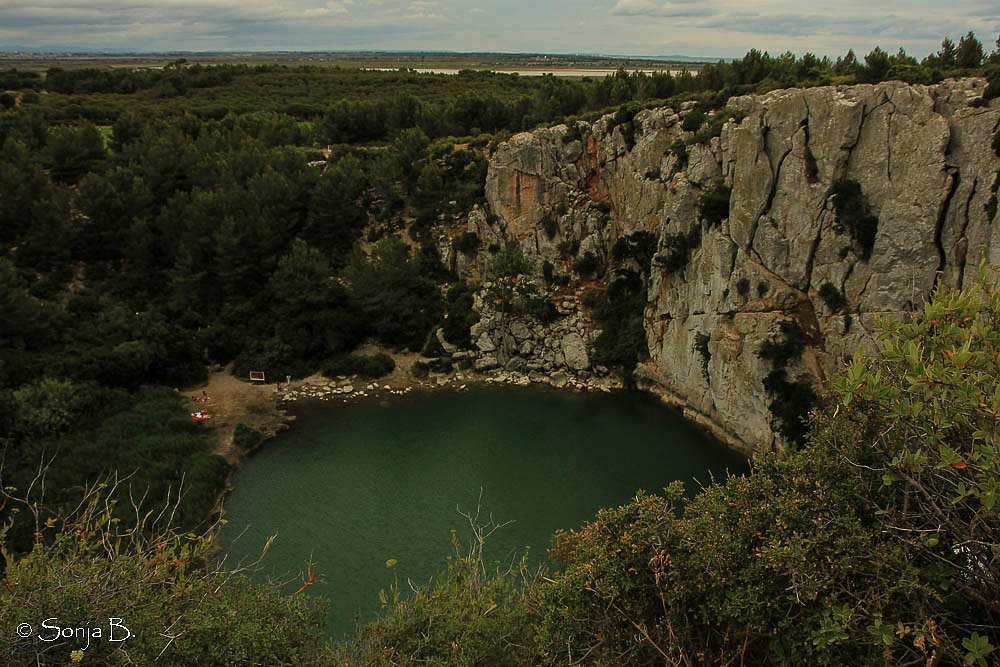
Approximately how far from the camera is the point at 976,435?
6715 mm

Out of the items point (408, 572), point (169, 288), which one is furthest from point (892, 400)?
point (169, 288)

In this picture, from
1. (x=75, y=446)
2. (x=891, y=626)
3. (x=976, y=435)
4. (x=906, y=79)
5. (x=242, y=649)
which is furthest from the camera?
(x=906, y=79)

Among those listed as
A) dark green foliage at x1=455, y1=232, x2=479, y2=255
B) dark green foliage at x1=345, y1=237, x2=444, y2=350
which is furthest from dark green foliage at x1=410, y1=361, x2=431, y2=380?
dark green foliage at x1=455, y1=232, x2=479, y2=255

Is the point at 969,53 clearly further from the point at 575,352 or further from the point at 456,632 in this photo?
the point at 456,632

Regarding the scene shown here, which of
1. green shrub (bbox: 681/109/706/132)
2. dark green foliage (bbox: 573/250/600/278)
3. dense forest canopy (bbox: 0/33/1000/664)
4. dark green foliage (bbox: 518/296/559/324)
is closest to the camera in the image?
dense forest canopy (bbox: 0/33/1000/664)

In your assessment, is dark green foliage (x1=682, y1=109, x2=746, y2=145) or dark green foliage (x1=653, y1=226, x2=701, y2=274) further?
dark green foliage (x1=653, y1=226, x2=701, y2=274)

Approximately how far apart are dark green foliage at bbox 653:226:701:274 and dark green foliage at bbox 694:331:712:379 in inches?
157

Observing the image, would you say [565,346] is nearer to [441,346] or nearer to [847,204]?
[441,346]

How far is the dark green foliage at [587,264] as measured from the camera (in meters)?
38.1

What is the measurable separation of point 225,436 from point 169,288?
43.1 ft

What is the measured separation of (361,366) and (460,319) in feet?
20.5

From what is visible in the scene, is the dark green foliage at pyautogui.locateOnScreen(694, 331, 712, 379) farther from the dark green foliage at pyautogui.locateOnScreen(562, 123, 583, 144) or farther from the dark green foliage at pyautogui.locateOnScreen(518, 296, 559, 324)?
the dark green foliage at pyautogui.locateOnScreen(562, 123, 583, 144)

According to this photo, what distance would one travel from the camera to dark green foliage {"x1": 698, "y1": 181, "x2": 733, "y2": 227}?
97.8 ft

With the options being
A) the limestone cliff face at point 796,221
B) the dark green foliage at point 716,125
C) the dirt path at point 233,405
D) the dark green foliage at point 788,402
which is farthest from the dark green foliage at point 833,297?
the dirt path at point 233,405
